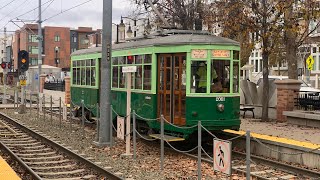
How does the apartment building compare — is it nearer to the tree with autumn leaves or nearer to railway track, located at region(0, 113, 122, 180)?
the tree with autumn leaves

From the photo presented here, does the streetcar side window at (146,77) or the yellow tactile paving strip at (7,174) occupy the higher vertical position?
the streetcar side window at (146,77)

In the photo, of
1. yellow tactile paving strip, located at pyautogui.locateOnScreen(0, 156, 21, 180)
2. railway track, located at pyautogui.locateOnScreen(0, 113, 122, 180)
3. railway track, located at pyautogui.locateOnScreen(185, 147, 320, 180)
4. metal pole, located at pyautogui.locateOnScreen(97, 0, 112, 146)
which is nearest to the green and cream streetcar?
metal pole, located at pyautogui.locateOnScreen(97, 0, 112, 146)

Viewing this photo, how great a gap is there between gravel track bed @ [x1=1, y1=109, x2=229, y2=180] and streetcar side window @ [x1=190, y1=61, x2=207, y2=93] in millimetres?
1796

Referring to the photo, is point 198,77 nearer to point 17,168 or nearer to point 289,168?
point 289,168

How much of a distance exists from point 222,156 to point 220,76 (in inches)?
180

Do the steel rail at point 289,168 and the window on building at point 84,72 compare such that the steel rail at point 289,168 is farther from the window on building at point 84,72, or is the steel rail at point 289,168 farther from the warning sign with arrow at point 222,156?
the window on building at point 84,72

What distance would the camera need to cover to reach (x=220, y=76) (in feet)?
41.1

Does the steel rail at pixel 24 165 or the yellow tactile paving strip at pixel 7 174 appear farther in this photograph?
the steel rail at pixel 24 165

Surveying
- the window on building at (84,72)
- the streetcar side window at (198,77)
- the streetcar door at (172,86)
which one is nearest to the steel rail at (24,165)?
the streetcar door at (172,86)

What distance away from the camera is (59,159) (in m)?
12.1

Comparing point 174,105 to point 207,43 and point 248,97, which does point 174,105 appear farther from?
point 248,97

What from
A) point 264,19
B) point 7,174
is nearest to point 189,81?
point 7,174

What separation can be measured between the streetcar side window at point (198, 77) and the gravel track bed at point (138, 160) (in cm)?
180

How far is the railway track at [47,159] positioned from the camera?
1005 cm
